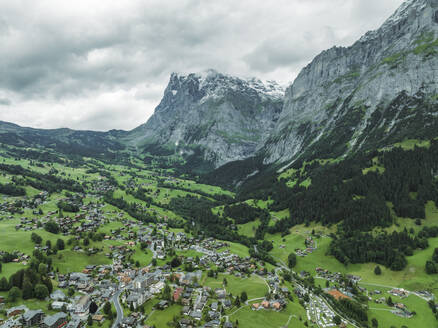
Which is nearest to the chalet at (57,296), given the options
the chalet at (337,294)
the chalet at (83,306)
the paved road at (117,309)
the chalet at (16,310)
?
the chalet at (83,306)

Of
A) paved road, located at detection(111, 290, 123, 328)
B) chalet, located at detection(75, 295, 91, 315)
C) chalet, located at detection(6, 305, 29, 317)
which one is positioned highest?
chalet, located at detection(6, 305, 29, 317)

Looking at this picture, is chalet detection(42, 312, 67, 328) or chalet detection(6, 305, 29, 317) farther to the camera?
chalet detection(6, 305, 29, 317)

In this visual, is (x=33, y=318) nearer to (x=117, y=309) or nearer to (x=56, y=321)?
(x=56, y=321)

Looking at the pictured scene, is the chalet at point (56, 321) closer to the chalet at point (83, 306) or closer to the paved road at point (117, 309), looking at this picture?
the chalet at point (83, 306)

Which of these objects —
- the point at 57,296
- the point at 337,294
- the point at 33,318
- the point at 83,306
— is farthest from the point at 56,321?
the point at 337,294

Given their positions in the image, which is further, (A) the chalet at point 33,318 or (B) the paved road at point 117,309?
(B) the paved road at point 117,309

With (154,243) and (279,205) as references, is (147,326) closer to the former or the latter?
(154,243)

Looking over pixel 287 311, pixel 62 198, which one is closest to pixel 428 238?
pixel 287 311

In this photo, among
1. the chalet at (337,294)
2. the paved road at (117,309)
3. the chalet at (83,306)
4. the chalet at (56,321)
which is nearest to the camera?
the chalet at (56,321)

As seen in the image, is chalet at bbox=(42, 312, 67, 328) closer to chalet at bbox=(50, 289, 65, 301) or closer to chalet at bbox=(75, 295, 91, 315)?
chalet at bbox=(75, 295, 91, 315)

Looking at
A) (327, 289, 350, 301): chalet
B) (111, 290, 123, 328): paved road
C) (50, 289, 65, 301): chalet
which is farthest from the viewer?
(327, 289, 350, 301): chalet

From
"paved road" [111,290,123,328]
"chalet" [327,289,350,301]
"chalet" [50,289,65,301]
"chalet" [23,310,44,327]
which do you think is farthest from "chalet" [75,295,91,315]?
"chalet" [327,289,350,301]
